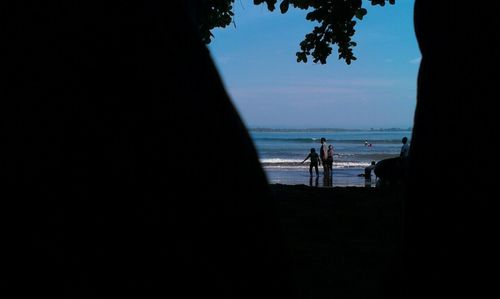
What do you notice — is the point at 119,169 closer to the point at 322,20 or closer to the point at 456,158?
the point at 456,158

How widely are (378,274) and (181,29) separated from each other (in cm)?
397

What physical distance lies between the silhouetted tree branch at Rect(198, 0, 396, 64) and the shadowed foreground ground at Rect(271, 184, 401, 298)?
2299mm

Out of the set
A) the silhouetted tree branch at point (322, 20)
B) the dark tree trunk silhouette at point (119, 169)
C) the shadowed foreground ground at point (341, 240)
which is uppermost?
the silhouetted tree branch at point (322, 20)

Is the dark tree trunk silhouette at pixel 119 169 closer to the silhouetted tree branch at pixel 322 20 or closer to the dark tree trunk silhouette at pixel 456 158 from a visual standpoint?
the dark tree trunk silhouette at pixel 456 158

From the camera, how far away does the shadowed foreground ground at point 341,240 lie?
4180 mm

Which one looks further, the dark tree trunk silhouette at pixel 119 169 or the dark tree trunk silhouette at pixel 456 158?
the dark tree trunk silhouette at pixel 456 158

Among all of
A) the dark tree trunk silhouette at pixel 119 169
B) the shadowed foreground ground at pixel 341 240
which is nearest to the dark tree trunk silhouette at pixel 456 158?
the shadowed foreground ground at pixel 341 240

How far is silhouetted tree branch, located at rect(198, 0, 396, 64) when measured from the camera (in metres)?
6.12

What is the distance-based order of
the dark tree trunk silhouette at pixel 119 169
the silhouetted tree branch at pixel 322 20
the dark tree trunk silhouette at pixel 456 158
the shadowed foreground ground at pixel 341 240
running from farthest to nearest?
the silhouetted tree branch at pixel 322 20
the shadowed foreground ground at pixel 341 240
the dark tree trunk silhouette at pixel 456 158
the dark tree trunk silhouette at pixel 119 169

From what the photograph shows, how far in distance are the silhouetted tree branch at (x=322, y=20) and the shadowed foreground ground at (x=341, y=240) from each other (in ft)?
7.54

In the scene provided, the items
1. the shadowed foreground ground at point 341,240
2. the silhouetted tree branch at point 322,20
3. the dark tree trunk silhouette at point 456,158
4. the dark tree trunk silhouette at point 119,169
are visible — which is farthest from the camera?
the silhouetted tree branch at point 322,20

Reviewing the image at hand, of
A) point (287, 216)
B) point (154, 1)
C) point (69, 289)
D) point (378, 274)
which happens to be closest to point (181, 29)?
point (154, 1)

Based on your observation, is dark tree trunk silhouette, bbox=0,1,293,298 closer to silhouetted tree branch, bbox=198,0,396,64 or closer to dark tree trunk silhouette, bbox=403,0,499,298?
dark tree trunk silhouette, bbox=403,0,499,298

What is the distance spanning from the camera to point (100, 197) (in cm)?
95
